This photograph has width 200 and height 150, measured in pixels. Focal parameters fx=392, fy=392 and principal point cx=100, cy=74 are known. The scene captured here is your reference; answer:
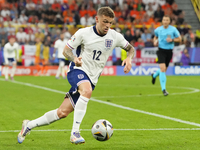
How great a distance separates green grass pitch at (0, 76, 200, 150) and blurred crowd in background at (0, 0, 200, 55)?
1212 cm

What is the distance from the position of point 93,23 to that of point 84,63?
2097 centimetres

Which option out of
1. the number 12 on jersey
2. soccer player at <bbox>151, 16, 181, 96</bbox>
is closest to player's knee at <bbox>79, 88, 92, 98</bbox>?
the number 12 on jersey

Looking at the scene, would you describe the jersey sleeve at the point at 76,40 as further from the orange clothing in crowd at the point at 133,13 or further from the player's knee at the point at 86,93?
the orange clothing in crowd at the point at 133,13

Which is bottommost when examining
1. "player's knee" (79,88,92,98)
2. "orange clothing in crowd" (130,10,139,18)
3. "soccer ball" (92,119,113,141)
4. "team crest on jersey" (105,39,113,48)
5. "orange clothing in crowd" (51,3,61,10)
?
"soccer ball" (92,119,113,141)

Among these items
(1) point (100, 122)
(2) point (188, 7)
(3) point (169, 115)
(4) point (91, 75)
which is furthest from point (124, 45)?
(2) point (188, 7)

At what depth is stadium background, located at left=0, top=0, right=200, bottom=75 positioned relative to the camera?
23.6m

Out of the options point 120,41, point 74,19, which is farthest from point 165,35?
point 74,19

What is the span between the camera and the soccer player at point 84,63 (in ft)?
17.8

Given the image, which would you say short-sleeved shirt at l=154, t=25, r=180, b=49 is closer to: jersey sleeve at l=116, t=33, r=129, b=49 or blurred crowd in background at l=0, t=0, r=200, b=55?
jersey sleeve at l=116, t=33, r=129, b=49

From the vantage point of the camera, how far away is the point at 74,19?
2650 centimetres

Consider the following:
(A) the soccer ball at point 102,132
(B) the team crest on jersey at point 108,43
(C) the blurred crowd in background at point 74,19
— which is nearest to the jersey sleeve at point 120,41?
(B) the team crest on jersey at point 108,43

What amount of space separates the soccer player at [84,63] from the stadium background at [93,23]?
17099 mm

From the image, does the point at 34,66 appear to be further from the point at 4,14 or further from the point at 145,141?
the point at 145,141

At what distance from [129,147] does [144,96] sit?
6804mm
